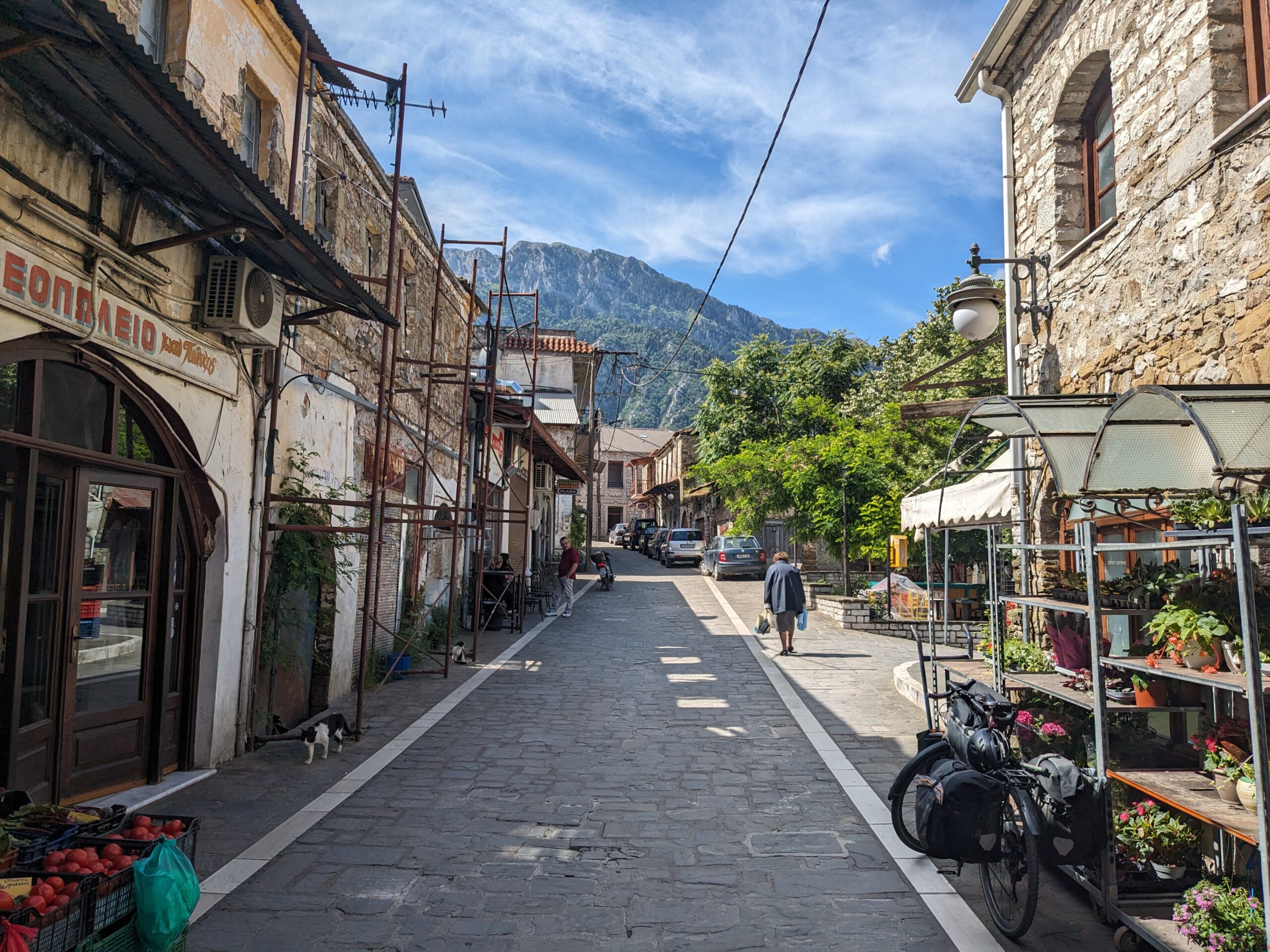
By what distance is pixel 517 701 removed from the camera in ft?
31.2

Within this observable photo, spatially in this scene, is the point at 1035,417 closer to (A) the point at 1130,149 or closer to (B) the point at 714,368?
(A) the point at 1130,149

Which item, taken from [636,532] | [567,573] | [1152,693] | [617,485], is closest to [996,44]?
[1152,693]

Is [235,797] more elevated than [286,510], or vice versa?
[286,510]

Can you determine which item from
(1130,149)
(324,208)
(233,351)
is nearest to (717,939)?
(233,351)

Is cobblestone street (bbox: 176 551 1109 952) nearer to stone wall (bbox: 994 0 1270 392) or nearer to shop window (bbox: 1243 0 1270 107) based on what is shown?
stone wall (bbox: 994 0 1270 392)

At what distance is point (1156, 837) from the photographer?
13.6 ft

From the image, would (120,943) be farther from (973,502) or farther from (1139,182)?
(1139,182)

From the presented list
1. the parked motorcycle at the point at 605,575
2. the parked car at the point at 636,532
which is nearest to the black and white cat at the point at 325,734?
the parked motorcycle at the point at 605,575

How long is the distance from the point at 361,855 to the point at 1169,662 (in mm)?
4447

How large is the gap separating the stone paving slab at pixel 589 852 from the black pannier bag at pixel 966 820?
390 mm

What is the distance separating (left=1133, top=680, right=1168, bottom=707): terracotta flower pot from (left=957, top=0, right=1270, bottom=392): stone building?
2081mm

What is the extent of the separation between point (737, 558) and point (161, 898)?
79.4ft

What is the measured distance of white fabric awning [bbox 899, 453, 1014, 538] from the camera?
862 centimetres

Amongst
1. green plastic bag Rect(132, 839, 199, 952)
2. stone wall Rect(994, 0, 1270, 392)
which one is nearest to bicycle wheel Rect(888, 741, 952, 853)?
stone wall Rect(994, 0, 1270, 392)
